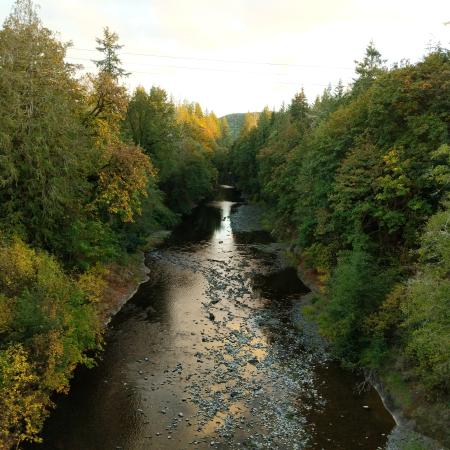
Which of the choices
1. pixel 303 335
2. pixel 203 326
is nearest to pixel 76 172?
pixel 203 326

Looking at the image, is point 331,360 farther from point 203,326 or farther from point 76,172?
point 76,172

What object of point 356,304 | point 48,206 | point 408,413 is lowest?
point 408,413

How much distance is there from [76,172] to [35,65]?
5.62m

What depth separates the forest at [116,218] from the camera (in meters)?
15.3

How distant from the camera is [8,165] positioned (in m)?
18.1

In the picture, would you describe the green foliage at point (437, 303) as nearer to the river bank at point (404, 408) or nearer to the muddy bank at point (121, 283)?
the river bank at point (404, 408)

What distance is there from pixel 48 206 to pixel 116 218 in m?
12.3

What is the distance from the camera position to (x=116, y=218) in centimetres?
3262

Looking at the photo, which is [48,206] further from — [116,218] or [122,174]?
[116,218]

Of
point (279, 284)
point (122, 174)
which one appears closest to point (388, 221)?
point (279, 284)

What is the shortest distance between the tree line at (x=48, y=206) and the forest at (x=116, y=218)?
78 millimetres

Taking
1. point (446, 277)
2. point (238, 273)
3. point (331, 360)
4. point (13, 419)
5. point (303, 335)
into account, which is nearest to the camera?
point (13, 419)

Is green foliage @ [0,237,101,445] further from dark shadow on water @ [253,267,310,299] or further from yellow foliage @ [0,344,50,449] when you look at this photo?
dark shadow on water @ [253,267,310,299]

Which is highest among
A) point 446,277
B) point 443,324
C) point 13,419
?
point 446,277
